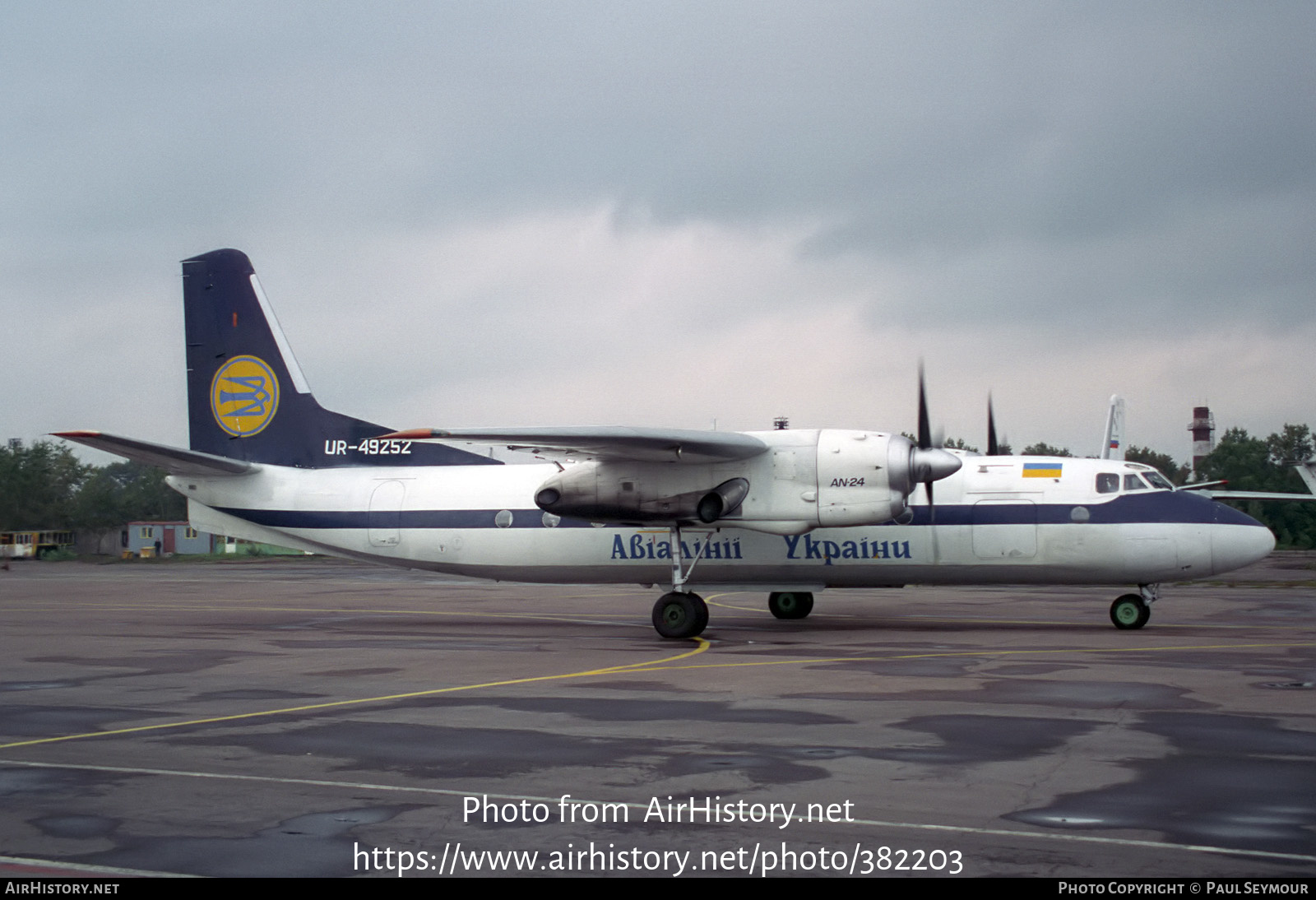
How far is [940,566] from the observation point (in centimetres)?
2198

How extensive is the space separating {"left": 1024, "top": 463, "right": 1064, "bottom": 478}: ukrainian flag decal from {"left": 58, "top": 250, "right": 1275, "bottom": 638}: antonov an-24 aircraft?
0.15ft

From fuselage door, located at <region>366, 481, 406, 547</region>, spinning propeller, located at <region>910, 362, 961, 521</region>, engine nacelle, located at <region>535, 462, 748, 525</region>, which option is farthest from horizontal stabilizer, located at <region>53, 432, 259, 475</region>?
spinning propeller, located at <region>910, 362, 961, 521</region>

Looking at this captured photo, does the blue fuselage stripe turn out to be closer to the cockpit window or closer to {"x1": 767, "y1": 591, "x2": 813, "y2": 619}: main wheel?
the cockpit window

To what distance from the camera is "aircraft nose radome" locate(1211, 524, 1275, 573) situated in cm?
2086

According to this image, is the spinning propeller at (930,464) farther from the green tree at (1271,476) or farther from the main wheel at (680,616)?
the green tree at (1271,476)

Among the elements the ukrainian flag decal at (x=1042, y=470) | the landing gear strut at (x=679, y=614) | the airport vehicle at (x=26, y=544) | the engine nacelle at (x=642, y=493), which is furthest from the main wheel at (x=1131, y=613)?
the airport vehicle at (x=26, y=544)

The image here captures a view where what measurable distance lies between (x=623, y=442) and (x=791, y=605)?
717 cm

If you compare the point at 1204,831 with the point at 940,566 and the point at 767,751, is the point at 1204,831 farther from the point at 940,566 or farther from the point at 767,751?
the point at 940,566

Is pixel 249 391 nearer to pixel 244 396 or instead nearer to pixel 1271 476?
pixel 244 396

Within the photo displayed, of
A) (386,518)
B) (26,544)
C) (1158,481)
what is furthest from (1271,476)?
(26,544)

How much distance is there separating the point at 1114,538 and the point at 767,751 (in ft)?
44.5

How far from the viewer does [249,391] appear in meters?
26.7

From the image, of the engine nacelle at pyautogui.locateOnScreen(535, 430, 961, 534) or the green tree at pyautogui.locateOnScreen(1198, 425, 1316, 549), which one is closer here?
the engine nacelle at pyautogui.locateOnScreen(535, 430, 961, 534)

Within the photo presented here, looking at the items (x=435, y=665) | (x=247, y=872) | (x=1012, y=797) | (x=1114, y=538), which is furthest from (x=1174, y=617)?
(x=247, y=872)
